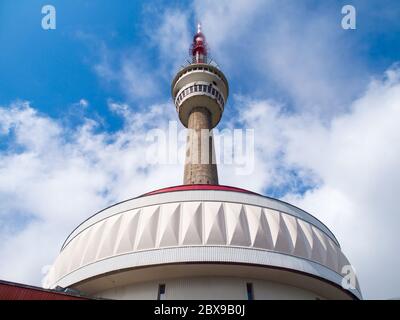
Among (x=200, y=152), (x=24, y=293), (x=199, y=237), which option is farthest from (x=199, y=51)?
(x=24, y=293)

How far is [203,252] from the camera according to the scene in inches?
784

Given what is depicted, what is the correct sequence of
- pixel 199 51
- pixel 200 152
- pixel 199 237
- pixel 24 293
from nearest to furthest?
1. pixel 24 293
2. pixel 199 237
3. pixel 200 152
4. pixel 199 51

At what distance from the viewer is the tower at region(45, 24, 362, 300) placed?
20.3 metres

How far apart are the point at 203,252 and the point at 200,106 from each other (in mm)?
24551

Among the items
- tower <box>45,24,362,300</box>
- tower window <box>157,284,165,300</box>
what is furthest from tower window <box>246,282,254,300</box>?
tower window <box>157,284,165,300</box>

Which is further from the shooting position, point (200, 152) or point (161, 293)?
point (200, 152)

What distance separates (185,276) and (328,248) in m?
9.11

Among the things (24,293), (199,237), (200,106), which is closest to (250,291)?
(199,237)

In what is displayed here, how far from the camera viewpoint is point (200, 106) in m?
42.1

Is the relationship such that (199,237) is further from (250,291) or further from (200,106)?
(200,106)

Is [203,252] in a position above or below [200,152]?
below
